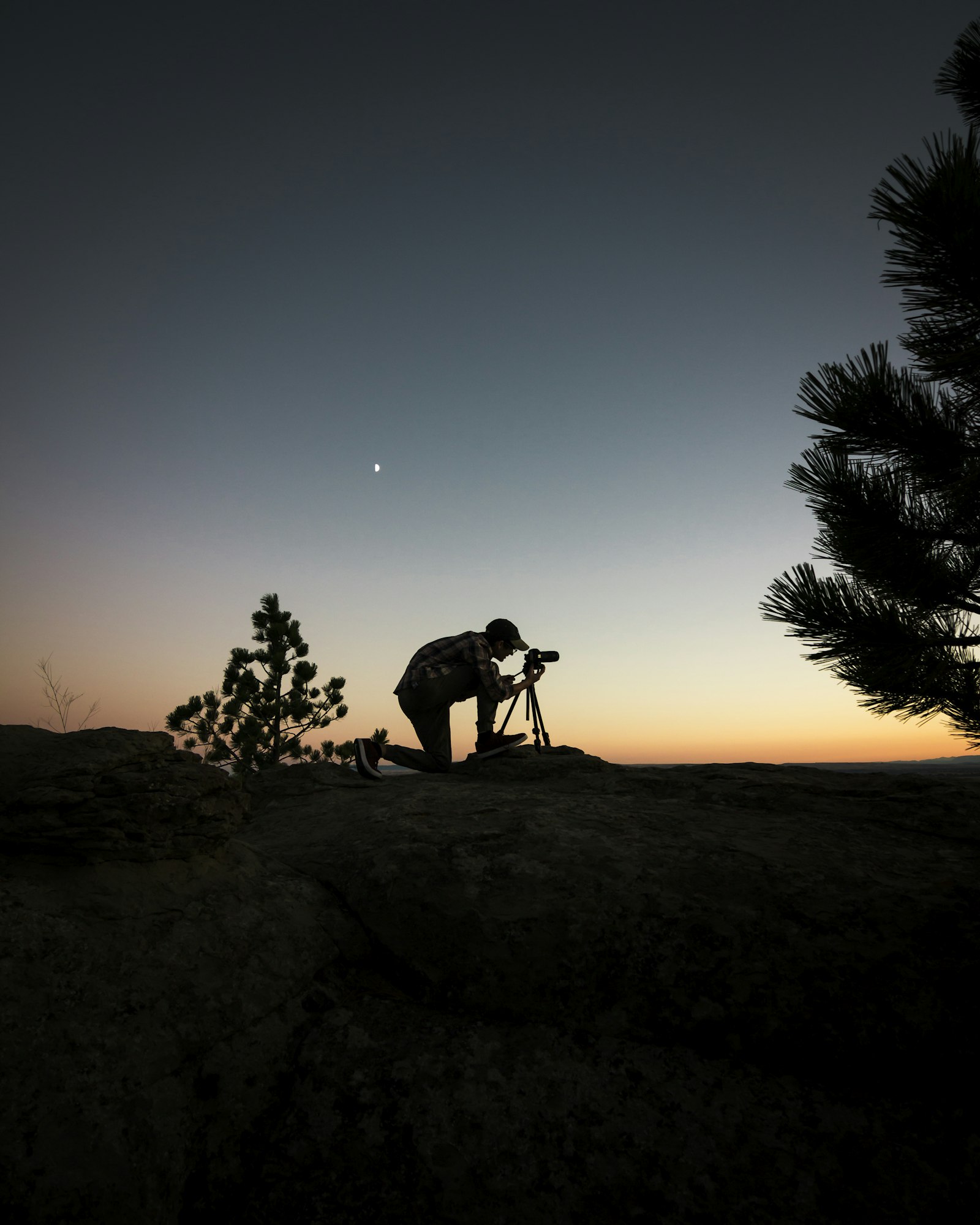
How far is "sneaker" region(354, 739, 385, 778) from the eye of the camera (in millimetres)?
5262

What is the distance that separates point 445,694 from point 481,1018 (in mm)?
3400

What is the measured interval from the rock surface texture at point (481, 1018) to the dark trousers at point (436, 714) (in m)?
2.43

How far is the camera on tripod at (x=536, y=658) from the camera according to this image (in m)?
6.09

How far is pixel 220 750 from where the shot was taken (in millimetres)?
13305

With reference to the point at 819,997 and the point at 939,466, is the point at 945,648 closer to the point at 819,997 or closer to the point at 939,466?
the point at 939,466

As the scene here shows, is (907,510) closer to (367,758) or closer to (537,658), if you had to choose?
(537,658)

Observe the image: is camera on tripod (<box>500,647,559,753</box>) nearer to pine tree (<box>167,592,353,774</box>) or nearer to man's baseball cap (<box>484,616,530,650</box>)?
man's baseball cap (<box>484,616,530,650</box>)

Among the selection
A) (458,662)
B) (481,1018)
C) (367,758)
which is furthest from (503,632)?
(481,1018)

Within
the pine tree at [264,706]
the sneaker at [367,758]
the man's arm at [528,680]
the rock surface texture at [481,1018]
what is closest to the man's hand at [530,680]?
the man's arm at [528,680]

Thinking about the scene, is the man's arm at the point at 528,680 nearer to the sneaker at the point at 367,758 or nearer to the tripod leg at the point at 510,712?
the tripod leg at the point at 510,712

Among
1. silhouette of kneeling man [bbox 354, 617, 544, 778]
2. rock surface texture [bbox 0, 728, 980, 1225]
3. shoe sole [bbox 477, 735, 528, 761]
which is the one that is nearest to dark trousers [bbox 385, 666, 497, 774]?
silhouette of kneeling man [bbox 354, 617, 544, 778]

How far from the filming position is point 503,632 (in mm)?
5680

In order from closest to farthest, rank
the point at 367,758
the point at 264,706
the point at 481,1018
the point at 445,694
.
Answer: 1. the point at 481,1018
2. the point at 367,758
3. the point at 445,694
4. the point at 264,706

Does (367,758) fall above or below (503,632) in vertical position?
below
